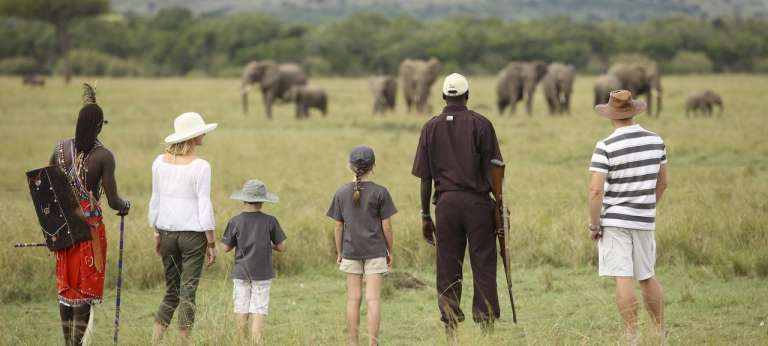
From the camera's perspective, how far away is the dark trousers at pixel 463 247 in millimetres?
7328

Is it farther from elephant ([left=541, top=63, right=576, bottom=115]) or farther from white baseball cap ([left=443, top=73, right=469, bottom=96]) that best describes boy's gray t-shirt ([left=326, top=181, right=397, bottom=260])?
elephant ([left=541, top=63, right=576, bottom=115])

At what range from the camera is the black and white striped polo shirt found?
6.86m

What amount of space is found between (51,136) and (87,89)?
1781 cm

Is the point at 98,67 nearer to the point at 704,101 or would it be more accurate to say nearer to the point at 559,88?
the point at 559,88

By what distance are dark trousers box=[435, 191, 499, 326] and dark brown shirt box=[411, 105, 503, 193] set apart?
0.31 ft

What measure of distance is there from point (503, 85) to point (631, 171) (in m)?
28.1

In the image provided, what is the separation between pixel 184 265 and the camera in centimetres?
730

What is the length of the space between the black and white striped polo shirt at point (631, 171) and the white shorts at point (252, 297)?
2.27 meters

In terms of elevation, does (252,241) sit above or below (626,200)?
below

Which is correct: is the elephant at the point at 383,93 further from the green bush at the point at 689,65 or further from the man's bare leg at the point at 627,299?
the green bush at the point at 689,65

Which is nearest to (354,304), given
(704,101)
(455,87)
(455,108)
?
(455,108)

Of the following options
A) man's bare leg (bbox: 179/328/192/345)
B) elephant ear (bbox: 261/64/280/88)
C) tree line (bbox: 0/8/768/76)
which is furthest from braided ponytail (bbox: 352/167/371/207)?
tree line (bbox: 0/8/768/76)

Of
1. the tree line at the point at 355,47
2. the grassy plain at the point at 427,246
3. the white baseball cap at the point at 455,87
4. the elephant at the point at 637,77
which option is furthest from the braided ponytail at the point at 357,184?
the tree line at the point at 355,47

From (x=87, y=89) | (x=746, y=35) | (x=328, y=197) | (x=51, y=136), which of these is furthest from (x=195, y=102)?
(x=746, y=35)
